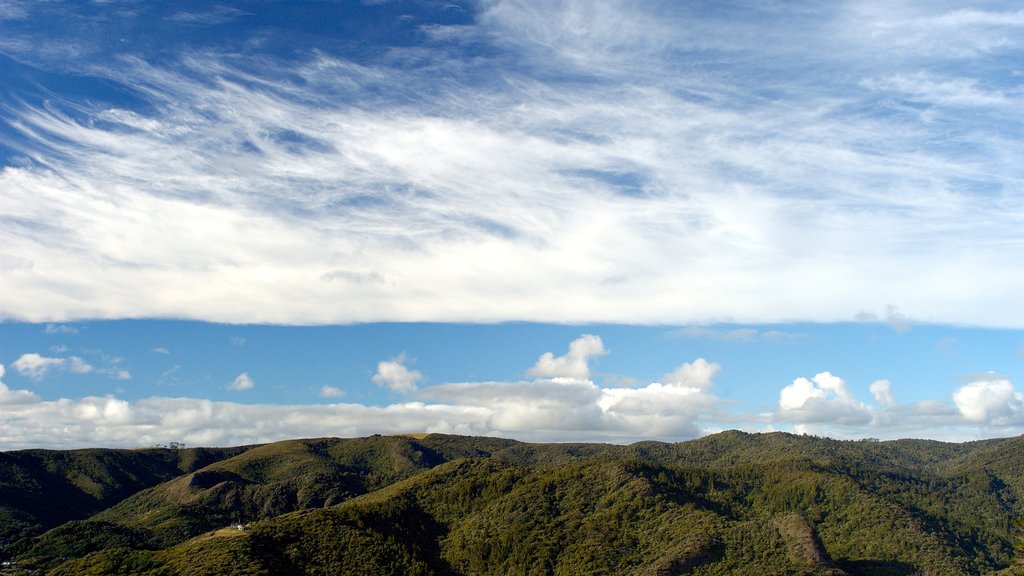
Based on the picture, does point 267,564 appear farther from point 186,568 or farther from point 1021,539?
point 1021,539

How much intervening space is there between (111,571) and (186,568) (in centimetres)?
2249

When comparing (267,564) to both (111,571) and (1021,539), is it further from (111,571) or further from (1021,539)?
(1021,539)

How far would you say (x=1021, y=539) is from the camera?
17538 cm

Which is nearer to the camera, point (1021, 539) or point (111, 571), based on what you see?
point (1021, 539)

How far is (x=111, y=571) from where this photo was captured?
7726 inches

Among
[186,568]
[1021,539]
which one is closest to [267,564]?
[186,568]

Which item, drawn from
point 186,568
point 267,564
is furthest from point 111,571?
point 267,564

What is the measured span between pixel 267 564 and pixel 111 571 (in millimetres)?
40942

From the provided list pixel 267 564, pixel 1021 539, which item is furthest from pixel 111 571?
pixel 1021 539

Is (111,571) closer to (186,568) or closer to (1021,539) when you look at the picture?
(186,568)

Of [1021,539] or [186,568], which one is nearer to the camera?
[1021,539]

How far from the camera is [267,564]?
199500mm

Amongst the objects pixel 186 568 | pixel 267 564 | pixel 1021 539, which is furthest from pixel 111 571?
pixel 1021 539

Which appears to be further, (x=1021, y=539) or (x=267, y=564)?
(x=267, y=564)
